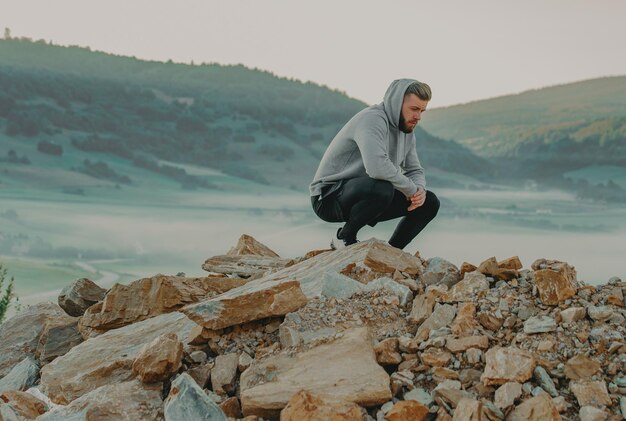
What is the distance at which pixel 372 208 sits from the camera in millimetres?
5836

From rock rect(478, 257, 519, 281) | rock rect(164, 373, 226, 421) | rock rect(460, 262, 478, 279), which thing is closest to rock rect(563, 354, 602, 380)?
rock rect(478, 257, 519, 281)

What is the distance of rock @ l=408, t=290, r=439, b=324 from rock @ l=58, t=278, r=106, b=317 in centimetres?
336

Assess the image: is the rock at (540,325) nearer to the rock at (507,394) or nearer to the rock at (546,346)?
the rock at (546,346)

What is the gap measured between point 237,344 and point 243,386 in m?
0.56

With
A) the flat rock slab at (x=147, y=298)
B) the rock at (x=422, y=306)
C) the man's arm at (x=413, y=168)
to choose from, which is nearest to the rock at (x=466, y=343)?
the rock at (x=422, y=306)

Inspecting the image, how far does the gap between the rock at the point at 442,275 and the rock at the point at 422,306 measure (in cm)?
41

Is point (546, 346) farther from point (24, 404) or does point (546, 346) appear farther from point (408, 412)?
point (24, 404)

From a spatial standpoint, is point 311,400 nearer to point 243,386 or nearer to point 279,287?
point 243,386

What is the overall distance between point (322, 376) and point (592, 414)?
1440mm

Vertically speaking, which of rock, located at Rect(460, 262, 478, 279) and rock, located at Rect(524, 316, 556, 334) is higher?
rock, located at Rect(460, 262, 478, 279)

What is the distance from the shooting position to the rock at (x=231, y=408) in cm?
413

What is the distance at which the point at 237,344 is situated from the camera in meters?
4.74

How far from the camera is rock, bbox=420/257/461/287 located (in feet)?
17.1

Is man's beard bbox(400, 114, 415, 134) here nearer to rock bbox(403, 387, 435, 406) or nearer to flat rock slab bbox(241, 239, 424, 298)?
flat rock slab bbox(241, 239, 424, 298)
